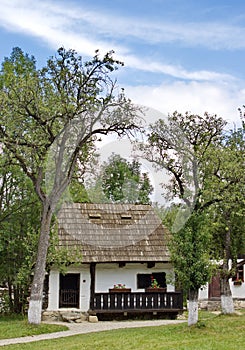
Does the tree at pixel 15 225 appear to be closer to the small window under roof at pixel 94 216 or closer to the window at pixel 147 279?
the small window under roof at pixel 94 216

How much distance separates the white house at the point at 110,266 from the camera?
20.1 meters

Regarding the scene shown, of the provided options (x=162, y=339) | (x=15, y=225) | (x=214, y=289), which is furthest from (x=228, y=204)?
(x=214, y=289)

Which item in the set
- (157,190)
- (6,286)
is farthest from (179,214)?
→ (6,286)

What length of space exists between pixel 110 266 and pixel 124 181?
373 centimetres

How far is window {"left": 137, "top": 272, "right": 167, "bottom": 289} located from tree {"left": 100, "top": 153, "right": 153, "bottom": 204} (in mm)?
3040

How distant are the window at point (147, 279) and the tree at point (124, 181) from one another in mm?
3040

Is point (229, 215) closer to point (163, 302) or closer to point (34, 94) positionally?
point (163, 302)

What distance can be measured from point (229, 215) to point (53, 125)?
23.9 ft

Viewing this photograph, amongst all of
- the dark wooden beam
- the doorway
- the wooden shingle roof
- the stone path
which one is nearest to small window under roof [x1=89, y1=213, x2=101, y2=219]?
the wooden shingle roof

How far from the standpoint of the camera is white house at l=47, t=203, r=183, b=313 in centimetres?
2009

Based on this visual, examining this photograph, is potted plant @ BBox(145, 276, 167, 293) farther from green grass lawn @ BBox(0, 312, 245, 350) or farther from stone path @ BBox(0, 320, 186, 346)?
green grass lawn @ BBox(0, 312, 245, 350)

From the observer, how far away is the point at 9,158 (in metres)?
17.6

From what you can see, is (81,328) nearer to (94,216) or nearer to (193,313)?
(193,313)

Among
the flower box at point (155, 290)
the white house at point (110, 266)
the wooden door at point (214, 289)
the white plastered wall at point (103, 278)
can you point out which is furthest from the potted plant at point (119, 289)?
the wooden door at point (214, 289)
